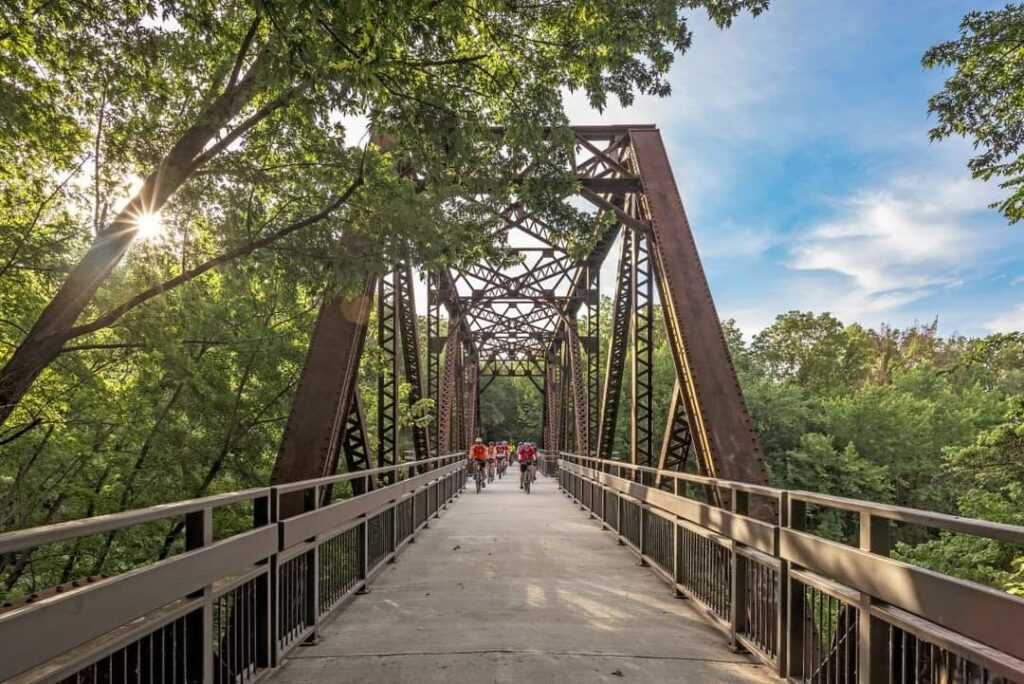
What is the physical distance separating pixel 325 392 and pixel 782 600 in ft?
15.5

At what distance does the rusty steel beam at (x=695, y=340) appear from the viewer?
6.45 metres

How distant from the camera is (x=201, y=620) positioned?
324 centimetres

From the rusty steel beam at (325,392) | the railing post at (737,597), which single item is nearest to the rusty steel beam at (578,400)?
the rusty steel beam at (325,392)

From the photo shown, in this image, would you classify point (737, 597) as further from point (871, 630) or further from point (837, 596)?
point (871, 630)

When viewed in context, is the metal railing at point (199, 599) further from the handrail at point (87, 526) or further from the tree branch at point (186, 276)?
the tree branch at point (186, 276)

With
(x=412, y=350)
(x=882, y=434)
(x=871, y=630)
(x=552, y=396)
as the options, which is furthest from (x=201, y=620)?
(x=552, y=396)

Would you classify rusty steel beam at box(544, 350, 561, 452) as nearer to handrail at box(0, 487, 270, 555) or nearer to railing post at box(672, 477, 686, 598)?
railing post at box(672, 477, 686, 598)

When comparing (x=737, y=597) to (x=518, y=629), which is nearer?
(x=737, y=597)

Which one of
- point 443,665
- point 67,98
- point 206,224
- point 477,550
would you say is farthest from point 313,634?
point 67,98

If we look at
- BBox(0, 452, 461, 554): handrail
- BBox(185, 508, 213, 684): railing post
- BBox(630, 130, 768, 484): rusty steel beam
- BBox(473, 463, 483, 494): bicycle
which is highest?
BBox(630, 130, 768, 484): rusty steel beam

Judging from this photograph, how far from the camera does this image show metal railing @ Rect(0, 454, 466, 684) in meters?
2.18

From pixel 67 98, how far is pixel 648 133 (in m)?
7.72

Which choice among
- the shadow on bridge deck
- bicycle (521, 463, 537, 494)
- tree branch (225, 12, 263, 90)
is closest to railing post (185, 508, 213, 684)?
the shadow on bridge deck

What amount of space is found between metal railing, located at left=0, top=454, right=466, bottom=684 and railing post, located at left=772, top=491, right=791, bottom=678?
10.6 ft
